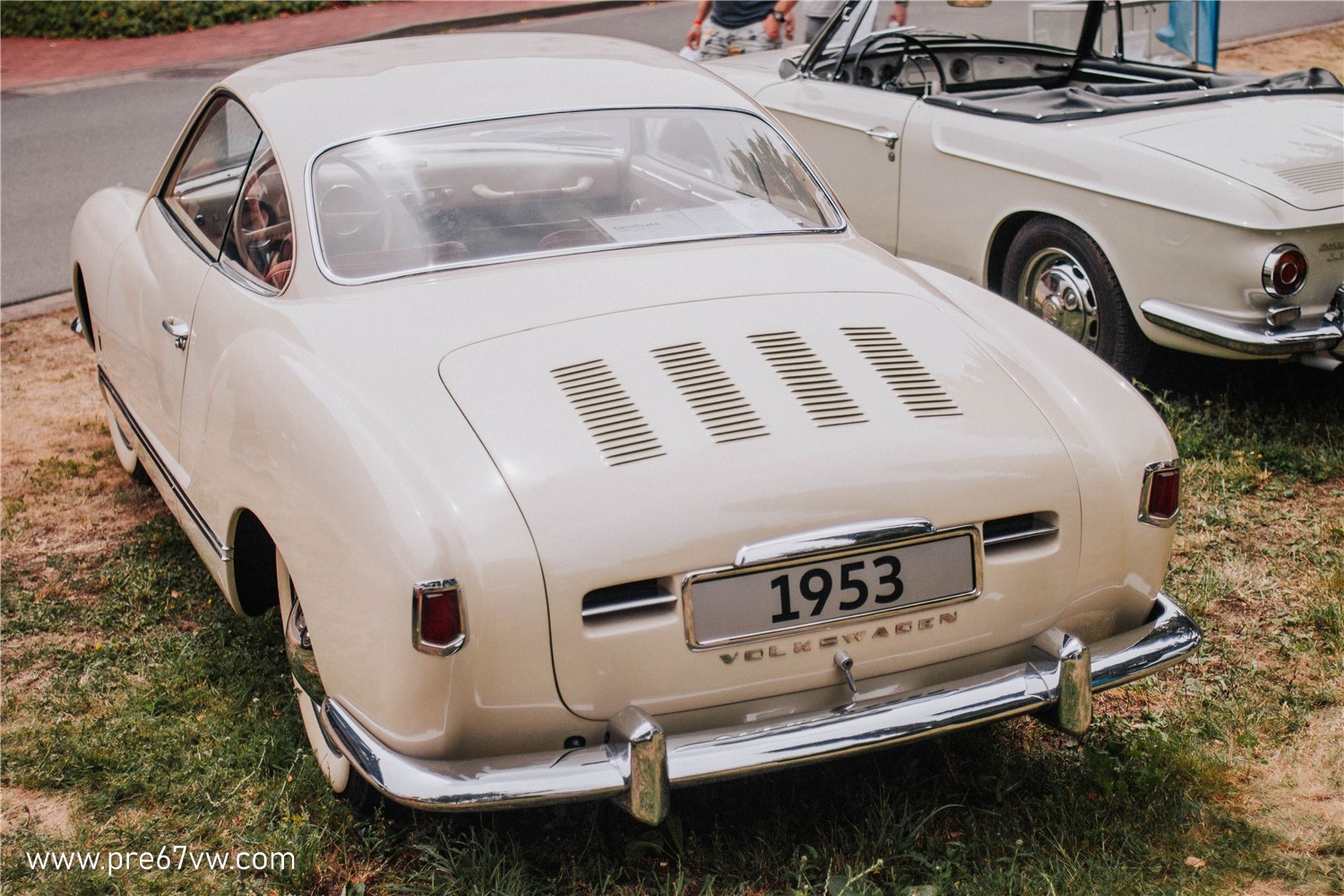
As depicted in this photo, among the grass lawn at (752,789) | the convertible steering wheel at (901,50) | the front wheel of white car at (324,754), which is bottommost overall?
the grass lawn at (752,789)

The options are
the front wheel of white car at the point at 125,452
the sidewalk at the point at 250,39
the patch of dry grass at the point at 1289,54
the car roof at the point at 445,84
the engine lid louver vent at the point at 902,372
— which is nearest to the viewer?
the engine lid louver vent at the point at 902,372

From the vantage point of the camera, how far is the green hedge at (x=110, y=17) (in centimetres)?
1620

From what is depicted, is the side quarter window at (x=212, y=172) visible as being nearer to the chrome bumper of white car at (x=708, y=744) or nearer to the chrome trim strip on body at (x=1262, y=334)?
the chrome bumper of white car at (x=708, y=744)

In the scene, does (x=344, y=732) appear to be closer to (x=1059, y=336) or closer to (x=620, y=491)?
(x=620, y=491)

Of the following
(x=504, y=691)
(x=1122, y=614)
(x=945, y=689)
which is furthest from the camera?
(x=1122, y=614)

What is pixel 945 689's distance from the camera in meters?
2.51

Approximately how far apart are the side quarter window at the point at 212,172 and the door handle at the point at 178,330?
0.74 ft

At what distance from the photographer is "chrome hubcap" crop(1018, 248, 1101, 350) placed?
496 cm

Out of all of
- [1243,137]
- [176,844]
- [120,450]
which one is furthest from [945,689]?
[120,450]

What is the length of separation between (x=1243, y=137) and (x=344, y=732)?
3933mm

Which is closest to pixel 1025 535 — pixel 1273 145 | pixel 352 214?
pixel 352 214

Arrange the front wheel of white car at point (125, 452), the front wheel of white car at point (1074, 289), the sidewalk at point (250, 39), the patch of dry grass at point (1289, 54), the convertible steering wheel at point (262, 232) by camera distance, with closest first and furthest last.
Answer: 1. the convertible steering wheel at point (262, 232)
2. the front wheel of white car at point (125, 452)
3. the front wheel of white car at point (1074, 289)
4. the patch of dry grass at point (1289, 54)
5. the sidewalk at point (250, 39)

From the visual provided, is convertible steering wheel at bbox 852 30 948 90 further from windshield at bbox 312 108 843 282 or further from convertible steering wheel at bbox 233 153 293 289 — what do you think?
convertible steering wheel at bbox 233 153 293 289

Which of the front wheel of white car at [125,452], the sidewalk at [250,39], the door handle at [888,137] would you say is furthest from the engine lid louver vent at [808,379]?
the sidewalk at [250,39]
